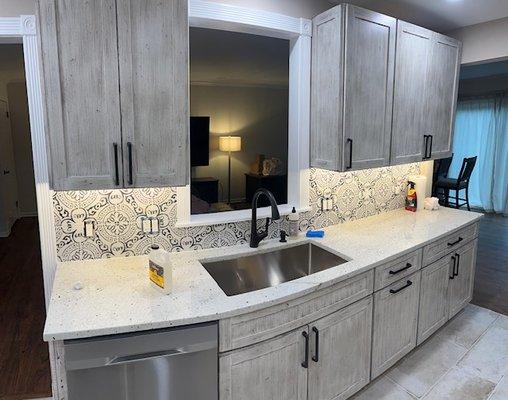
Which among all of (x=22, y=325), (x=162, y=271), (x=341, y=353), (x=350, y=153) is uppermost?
(x=350, y=153)

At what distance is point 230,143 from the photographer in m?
6.82

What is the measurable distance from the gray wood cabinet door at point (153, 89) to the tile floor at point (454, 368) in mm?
1853

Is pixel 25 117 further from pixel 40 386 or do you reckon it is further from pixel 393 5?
pixel 393 5

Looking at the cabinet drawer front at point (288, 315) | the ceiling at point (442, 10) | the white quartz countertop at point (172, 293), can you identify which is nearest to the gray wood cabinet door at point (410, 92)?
the ceiling at point (442, 10)

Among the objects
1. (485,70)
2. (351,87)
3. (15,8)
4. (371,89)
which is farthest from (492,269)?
(15,8)

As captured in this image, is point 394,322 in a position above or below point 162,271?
below

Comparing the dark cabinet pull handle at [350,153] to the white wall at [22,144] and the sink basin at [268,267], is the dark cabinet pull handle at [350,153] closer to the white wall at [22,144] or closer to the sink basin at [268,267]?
the sink basin at [268,267]

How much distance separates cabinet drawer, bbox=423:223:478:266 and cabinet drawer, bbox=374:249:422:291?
113mm

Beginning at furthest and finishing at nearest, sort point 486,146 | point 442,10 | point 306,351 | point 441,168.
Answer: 1. point 441,168
2. point 486,146
3. point 442,10
4. point 306,351

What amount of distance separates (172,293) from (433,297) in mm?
2006

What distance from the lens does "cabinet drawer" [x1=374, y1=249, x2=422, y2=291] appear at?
2.13 m

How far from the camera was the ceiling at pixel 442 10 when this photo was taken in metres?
2.60

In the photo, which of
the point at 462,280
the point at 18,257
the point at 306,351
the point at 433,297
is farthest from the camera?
the point at 18,257

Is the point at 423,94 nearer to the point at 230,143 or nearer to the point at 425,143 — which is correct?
the point at 425,143
